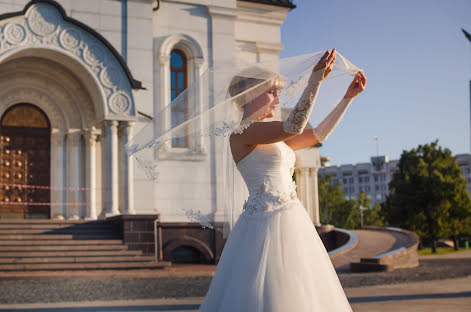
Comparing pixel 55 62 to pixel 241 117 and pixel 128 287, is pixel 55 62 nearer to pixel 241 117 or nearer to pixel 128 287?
pixel 128 287

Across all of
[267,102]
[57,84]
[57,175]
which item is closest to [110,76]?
[57,84]

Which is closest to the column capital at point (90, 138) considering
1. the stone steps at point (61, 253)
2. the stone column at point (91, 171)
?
the stone column at point (91, 171)

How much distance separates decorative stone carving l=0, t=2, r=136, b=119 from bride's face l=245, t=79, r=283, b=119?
14386 mm

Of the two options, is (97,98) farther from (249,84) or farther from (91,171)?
(249,84)

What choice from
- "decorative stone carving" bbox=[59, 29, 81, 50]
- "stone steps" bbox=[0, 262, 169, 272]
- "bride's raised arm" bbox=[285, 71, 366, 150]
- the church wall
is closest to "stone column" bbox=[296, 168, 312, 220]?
the church wall

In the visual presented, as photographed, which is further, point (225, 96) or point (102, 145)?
point (102, 145)

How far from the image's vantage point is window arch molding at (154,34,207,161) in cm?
2012

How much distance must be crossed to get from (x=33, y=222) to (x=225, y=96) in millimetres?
14446

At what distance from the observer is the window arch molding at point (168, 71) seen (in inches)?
792

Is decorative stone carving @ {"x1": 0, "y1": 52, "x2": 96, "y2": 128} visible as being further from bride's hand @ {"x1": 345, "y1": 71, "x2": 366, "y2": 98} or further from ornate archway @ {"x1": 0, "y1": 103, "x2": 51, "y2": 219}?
bride's hand @ {"x1": 345, "y1": 71, "x2": 366, "y2": 98}

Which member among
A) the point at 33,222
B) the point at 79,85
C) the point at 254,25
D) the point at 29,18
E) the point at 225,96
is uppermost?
the point at 254,25

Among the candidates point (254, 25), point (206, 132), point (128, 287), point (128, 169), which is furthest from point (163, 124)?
point (254, 25)

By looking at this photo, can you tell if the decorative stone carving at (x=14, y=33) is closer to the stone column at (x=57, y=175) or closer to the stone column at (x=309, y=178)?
the stone column at (x=57, y=175)

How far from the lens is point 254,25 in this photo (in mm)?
23891
